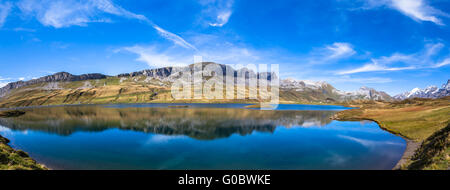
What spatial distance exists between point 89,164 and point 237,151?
26410 millimetres

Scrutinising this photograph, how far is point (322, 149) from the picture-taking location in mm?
40562

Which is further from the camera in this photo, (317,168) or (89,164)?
(89,164)

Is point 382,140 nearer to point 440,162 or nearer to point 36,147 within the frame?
point 440,162

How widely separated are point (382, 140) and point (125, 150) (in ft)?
203

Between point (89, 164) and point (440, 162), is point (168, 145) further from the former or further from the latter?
point (440, 162)

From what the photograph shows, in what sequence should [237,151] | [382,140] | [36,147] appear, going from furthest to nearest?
[382,140], [36,147], [237,151]
